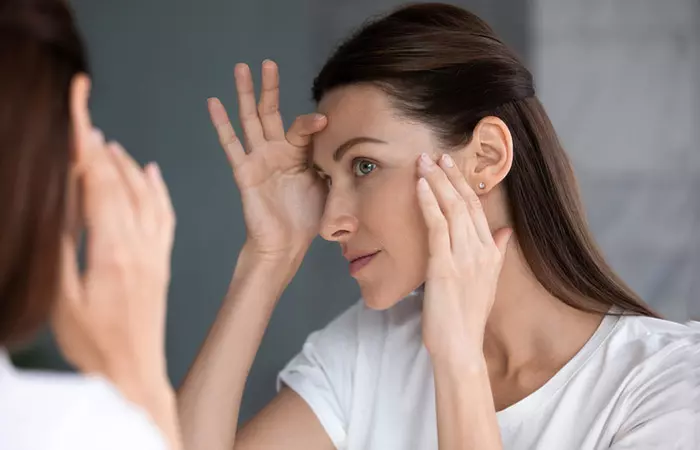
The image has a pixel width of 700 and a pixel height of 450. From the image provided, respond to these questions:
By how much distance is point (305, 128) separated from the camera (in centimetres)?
130

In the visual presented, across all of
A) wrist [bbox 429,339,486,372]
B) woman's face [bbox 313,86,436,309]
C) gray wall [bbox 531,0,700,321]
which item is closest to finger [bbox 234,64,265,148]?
woman's face [bbox 313,86,436,309]

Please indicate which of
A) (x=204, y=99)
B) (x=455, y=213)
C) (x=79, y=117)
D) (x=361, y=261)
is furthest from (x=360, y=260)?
(x=204, y=99)

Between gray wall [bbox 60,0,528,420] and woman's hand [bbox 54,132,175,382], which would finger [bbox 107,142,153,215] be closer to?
woman's hand [bbox 54,132,175,382]

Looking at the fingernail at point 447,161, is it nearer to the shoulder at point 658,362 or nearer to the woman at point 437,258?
the woman at point 437,258

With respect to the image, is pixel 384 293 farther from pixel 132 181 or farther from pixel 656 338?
pixel 132 181

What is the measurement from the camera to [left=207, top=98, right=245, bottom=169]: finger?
135cm

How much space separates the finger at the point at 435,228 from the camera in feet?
3.58

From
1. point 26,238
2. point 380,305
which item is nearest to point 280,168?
point 380,305

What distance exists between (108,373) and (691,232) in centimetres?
165

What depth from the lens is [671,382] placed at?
110 centimetres

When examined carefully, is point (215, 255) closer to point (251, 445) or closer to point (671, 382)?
point (251, 445)

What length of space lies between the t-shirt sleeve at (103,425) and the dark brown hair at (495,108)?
26.6 inches

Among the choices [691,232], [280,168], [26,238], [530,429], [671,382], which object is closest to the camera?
[26,238]

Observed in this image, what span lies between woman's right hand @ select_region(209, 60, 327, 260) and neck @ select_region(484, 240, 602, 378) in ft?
1.10
